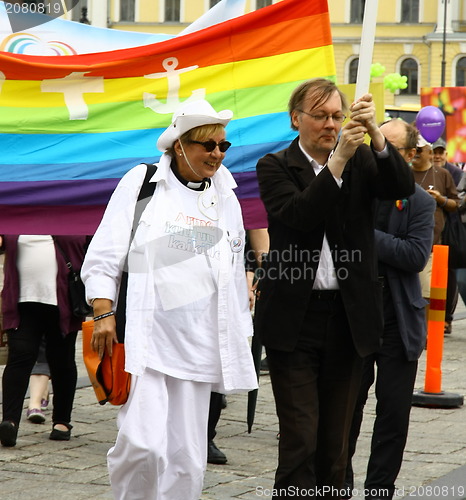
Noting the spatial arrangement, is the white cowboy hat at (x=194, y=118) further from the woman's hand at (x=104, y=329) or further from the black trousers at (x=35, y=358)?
the black trousers at (x=35, y=358)

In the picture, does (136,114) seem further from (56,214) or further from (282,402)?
(282,402)

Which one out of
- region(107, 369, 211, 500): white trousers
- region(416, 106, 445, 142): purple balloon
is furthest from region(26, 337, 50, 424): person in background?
region(416, 106, 445, 142): purple balloon

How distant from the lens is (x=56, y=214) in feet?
20.2

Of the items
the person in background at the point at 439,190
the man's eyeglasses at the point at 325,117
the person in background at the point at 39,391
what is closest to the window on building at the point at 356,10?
the person in background at the point at 439,190

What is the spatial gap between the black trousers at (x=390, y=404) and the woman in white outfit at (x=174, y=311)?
918mm

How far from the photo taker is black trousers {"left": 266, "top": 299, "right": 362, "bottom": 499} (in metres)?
4.32

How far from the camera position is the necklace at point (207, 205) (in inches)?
183

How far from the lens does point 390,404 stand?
5.29 m

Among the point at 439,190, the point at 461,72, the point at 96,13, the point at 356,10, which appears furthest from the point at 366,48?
the point at 356,10

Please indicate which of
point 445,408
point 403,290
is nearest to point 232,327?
point 403,290

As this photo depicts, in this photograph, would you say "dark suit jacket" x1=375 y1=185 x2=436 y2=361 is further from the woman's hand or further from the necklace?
the woman's hand

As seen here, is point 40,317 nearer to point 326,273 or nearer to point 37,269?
point 37,269

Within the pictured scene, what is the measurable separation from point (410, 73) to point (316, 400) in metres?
68.6

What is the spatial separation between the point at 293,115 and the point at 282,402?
3.79ft
